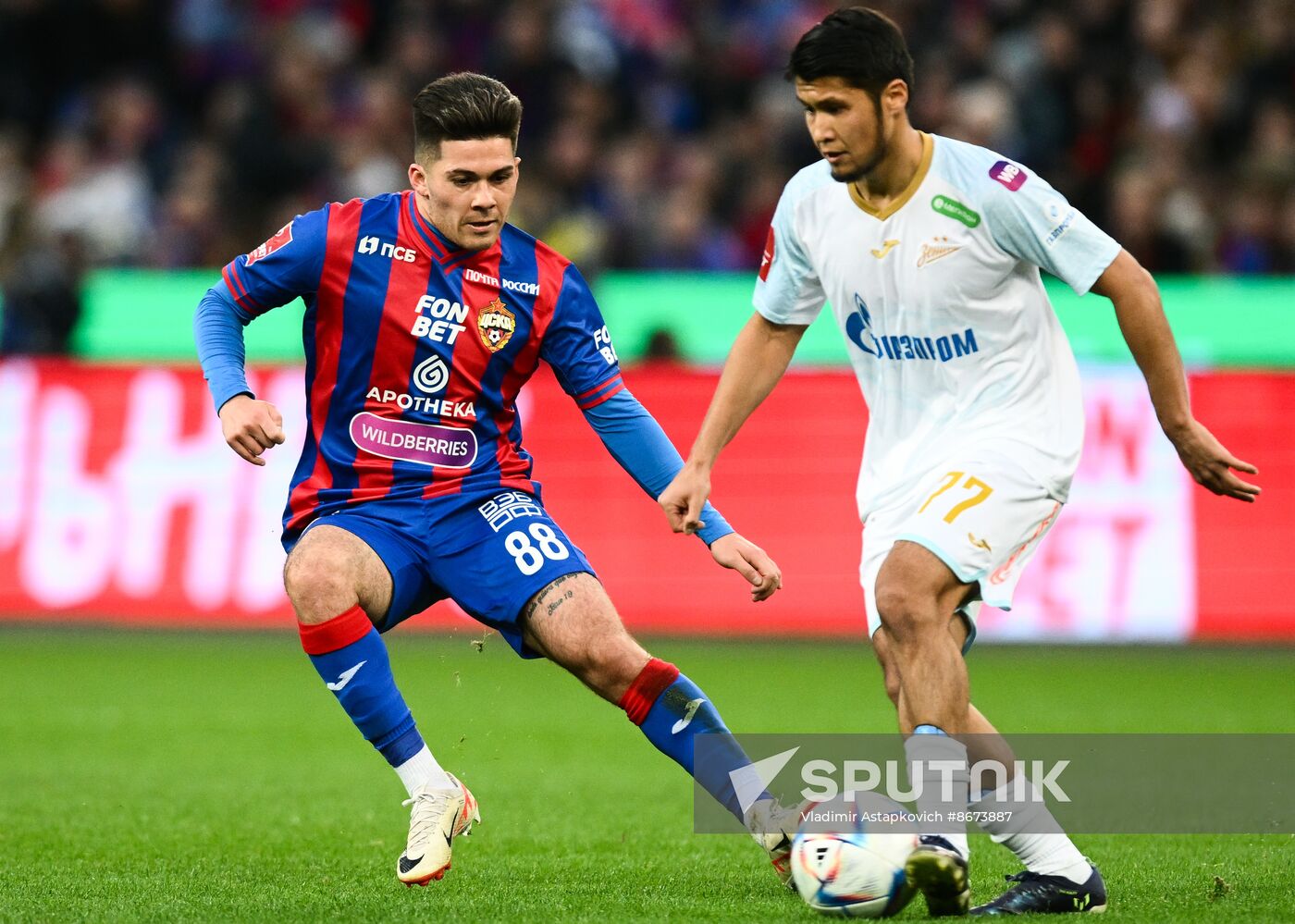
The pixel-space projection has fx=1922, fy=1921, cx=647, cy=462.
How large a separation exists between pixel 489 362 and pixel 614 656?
3.27 ft

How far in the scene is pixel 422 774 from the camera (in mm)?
5531

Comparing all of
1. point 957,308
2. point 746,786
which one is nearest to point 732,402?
point 957,308

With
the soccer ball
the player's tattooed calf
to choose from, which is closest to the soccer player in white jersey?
the soccer ball

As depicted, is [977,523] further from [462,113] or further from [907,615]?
[462,113]

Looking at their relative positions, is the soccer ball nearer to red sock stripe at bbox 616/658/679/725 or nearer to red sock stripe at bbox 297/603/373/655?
red sock stripe at bbox 616/658/679/725

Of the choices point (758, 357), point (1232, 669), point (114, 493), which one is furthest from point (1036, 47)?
point (758, 357)

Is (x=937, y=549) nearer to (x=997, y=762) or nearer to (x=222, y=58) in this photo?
(x=997, y=762)

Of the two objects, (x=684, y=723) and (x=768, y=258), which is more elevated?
(x=768, y=258)

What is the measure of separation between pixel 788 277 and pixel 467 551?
48.5 inches

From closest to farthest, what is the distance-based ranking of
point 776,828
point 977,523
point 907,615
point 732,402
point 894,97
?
point 907,615
point 977,523
point 894,97
point 776,828
point 732,402

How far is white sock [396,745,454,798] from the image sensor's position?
551 cm

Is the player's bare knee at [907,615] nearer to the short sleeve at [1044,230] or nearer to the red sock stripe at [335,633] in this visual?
the short sleeve at [1044,230]

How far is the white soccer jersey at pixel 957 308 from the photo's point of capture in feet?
16.7

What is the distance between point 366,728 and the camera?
5559 mm
